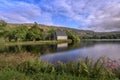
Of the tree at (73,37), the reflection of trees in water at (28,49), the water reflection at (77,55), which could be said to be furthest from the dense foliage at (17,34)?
the water reflection at (77,55)

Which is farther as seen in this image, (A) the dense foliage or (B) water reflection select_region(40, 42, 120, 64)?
(A) the dense foliage

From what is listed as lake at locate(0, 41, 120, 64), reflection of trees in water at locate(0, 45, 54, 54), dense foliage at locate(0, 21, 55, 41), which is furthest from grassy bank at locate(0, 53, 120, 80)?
dense foliage at locate(0, 21, 55, 41)

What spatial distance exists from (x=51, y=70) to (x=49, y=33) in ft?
311

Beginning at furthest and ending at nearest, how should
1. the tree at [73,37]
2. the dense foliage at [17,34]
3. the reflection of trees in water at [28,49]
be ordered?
the tree at [73,37] < the dense foliage at [17,34] < the reflection of trees in water at [28,49]

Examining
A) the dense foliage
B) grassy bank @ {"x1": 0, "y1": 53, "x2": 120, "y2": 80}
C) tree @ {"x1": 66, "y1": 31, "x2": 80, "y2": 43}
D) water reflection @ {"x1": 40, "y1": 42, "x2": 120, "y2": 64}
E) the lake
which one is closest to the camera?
grassy bank @ {"x1": 0, "y1": 53, "x2": 120, "y2": 80}

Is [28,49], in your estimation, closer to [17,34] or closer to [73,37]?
[17,34]

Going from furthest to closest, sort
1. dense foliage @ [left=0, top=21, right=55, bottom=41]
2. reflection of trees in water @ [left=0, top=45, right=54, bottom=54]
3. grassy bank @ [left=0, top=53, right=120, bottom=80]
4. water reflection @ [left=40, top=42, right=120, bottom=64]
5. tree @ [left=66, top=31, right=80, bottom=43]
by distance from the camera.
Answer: tree @ [left=66, top=31, right=80, bottom=43], dense foliage @ [left=0, top=21, right=55, bottom=41], reflection of trees in water @ [left=0, top=45, right=54, bottom=54], water reflection @ [left=40, top=42, right=120, bottom=64], grassy bank @ [left=0, top=53, right=120, bottom=80]

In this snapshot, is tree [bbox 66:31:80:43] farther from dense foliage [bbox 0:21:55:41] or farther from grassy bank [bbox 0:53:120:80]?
grassy bank [bbox 0:53:120:80]

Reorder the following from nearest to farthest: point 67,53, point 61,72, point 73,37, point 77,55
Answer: point 61,72 < point 77,55 < point 67,53 < point 73,37

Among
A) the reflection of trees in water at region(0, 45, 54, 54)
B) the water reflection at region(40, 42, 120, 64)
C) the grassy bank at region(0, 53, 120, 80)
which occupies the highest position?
the grassy bank at region(0, 53, 120, 80)

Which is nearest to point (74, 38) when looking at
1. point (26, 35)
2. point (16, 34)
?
point (26, 35)

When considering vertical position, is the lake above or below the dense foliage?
below

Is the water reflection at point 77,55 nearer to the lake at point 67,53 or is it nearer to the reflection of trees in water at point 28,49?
the lake at point 67,53

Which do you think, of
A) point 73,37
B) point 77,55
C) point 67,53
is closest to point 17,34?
point 73,37
